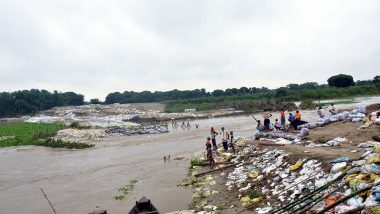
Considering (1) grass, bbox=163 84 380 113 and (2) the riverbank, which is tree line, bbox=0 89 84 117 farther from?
(2) the riverbank

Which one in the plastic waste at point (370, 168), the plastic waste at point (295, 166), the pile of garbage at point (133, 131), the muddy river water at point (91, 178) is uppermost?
the plastic waste at point (370, 168)

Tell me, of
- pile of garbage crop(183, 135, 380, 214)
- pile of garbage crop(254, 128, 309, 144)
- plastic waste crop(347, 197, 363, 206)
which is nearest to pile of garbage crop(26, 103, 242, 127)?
pile of garbage crop(254, 128, 309, 144)

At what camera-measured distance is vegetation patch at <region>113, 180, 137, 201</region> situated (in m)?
14.1

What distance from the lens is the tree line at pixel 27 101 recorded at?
87188 mm

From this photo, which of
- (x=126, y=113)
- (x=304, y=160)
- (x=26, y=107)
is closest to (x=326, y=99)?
(x=126, y=113)

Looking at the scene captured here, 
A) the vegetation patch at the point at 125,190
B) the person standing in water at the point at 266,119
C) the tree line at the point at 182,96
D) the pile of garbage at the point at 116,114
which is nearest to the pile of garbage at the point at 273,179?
the vegetation patch at the point at 125,190

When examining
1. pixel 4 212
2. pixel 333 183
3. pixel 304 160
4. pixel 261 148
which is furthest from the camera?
pixel 261 148

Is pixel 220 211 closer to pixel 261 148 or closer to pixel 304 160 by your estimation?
pixel 304 160

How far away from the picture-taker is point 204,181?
14391 millimetres

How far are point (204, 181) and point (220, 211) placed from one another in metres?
4.24

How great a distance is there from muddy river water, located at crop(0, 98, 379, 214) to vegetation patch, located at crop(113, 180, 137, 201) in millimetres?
219

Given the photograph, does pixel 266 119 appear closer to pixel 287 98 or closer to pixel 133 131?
pixel 133 131

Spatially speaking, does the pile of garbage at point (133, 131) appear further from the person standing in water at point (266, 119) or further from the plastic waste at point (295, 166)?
the plastic waste at point (295, 166)

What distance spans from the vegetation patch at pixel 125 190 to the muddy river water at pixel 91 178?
22cm
